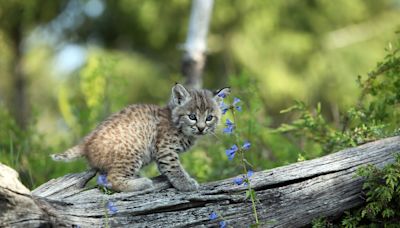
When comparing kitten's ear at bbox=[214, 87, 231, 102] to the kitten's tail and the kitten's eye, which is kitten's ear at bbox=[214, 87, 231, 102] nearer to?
the kitten's eye

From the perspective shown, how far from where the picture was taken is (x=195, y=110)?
21.4 feet

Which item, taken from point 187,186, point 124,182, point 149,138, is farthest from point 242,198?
point 149,138

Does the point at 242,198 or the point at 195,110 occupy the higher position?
the point at 195,110

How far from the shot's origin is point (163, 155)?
20.4 feet

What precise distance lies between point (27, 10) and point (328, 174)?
12.9m

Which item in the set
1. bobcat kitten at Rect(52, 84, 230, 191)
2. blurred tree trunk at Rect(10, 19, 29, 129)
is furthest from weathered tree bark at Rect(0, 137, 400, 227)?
blurred tree trunk at Rect(10, 19, 29, 129)

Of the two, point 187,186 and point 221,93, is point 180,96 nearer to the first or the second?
point 221,93

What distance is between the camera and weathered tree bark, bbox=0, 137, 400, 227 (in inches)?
204

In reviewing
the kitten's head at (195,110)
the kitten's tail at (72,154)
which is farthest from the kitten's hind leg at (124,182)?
the kitten's head at (195,110)

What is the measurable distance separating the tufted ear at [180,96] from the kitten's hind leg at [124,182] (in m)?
1.14

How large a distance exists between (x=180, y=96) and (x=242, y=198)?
1.72 meters

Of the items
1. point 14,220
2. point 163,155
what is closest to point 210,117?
point 163,155

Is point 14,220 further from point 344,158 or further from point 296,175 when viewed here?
Answer: point 344,158

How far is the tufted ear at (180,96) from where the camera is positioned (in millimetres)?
6680
